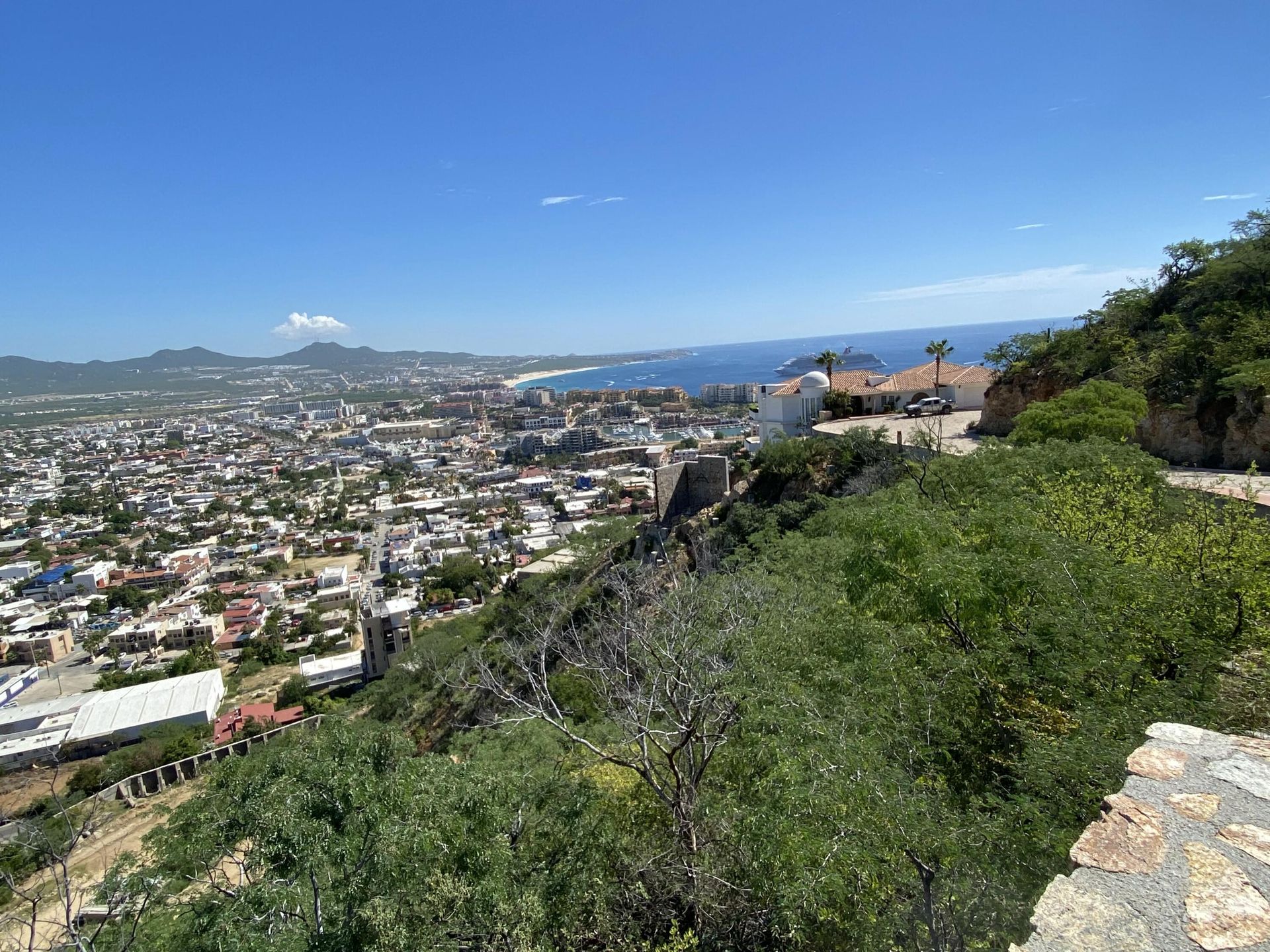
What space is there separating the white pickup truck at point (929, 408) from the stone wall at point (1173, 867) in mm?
19386

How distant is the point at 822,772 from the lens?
3.82 m

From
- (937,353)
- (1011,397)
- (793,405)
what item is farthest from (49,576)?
(1011,397)

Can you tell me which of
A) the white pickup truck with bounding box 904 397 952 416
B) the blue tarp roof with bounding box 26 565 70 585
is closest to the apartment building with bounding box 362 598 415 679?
the white pickup truck with bounding box 904 397 952 416

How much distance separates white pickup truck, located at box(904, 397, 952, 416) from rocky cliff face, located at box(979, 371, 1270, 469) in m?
8.11

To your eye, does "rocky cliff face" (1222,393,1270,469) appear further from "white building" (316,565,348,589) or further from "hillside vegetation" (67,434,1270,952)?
"white building" (316,565,348,589)

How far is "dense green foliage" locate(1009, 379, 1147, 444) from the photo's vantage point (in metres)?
11.1

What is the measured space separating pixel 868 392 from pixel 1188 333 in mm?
9847

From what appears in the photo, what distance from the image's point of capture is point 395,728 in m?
7.61

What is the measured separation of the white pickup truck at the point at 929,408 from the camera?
834 inches

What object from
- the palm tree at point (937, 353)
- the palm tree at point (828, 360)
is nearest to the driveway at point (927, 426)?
the palm tree at point (937, 353)

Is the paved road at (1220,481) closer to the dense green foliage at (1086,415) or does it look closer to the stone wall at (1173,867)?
the dense green foliage at (1086,415)

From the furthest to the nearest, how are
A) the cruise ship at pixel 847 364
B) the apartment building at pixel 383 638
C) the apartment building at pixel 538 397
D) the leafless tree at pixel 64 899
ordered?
the apartment building at pixel 538 397
the cruise ship at pixel 847 364
the apartment building at pixel 383 638
the leafless tree at pixel 64 899

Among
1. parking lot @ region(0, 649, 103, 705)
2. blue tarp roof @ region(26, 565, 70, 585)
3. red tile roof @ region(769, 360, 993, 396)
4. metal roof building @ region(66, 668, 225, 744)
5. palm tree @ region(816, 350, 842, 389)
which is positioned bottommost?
parking lot @ region(0, 649, 103, 705)

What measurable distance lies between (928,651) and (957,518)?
3019 mm
